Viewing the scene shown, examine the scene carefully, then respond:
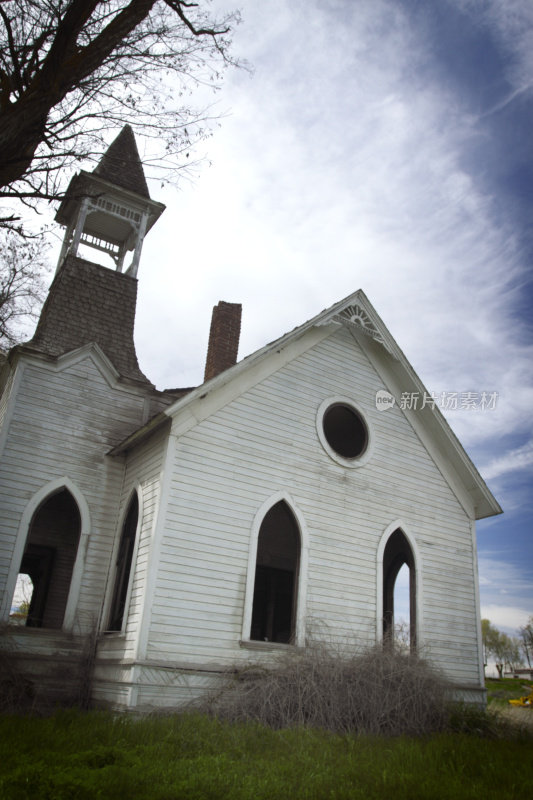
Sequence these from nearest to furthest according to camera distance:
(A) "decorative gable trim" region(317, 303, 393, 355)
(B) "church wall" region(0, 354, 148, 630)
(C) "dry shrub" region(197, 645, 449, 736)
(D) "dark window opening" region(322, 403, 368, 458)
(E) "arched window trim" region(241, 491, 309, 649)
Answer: (C) "dry shrub" region(197, 645, 449, 736), (E) "arched window trim" region(241, 491, 309, 649), (B) "church wall" region(0, 354, 148, 630), (A) "decorative gable trim" region(317, 303, 393, 355), (D) "dark window opening" region(322, 403, 368, 458)

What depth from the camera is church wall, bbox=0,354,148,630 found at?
11.9 m

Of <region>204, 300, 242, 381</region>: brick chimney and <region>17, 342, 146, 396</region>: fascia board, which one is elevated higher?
<region>204, 300, 242, 381</region>: brick chimney

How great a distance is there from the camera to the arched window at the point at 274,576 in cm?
1588

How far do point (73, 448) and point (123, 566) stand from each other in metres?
2.56

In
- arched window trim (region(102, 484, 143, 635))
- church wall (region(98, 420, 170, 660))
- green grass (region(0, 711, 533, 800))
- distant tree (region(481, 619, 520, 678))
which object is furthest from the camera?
distant tree (region(481, 619, 520, 678))

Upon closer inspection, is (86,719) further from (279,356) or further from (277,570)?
(277,570)

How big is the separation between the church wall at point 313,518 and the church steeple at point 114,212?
6.24 metres

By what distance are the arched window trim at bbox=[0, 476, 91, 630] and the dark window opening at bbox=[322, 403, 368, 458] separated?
5131 mm

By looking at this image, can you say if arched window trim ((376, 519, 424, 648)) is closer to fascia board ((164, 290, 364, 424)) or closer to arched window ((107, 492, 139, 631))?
fascia board ((164, 290, 364, 424))

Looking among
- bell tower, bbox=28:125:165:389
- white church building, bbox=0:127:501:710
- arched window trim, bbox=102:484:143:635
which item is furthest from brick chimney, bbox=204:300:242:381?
arched window trim, bbox=102:484:143:635

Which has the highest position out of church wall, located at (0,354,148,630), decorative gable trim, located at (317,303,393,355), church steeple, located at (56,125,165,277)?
church steeple, located at (56,125,165,277)

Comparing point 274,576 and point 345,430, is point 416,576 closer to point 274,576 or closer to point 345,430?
point 345,430

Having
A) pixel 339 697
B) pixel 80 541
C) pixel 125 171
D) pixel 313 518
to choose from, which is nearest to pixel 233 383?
pixel 313 518

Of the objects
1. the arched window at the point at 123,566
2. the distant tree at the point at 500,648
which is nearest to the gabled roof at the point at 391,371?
the arched window at the point at 123,566
